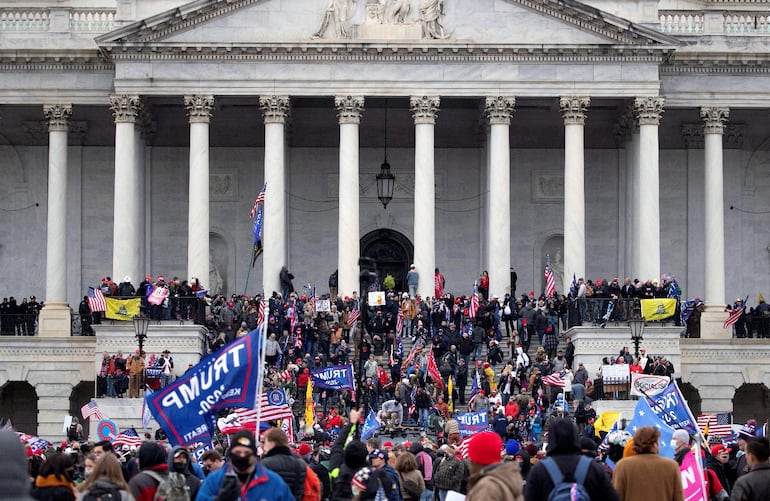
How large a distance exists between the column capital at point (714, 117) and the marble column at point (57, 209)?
24.5 meters

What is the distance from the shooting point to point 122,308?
2415 inches

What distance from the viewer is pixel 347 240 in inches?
2623

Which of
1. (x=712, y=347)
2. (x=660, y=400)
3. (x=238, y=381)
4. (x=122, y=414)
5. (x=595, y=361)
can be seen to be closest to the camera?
(x=238, y=381)

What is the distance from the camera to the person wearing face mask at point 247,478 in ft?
61.4

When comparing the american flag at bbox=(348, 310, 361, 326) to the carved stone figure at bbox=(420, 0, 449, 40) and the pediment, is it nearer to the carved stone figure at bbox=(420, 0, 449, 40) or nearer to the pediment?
the pediment

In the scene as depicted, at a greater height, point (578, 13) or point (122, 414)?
point (578, 13)

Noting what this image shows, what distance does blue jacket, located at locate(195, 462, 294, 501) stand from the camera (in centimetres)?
1872

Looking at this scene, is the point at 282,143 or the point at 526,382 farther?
the point at 282,143

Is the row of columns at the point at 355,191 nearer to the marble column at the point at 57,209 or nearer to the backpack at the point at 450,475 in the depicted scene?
the marble column at the point at 57,209

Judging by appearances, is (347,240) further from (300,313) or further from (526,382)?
(526,382)

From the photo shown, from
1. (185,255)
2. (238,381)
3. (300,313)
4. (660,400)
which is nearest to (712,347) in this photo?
(300,313)

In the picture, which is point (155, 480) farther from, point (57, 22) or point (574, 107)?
point (57, 22)

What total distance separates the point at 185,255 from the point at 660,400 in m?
44.8

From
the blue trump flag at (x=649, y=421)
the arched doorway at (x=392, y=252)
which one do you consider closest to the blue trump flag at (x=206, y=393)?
the blue trump flag at (x=649, y=421)
